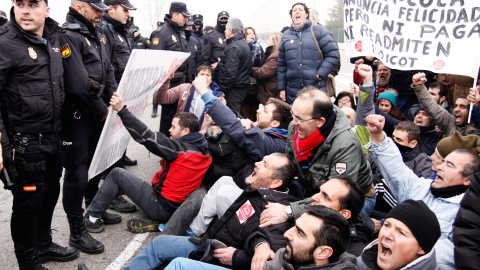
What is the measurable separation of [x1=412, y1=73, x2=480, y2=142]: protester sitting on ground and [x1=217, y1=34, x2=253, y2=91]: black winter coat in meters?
3.18

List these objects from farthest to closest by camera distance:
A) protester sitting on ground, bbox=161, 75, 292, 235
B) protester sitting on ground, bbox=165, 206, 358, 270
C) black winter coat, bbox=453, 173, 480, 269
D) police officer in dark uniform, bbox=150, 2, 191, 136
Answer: police officer in dark uniform, bbox=150, 2, 191, 136 < protester sitting on ground, bbox=161, 75, 292, 235 < protester sitting on ground, bbox=165, 206, 358, 270 < black winter coat, bbox=453, 173, 480, 269

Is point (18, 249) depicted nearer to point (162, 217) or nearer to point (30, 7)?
A: point (162, 217)

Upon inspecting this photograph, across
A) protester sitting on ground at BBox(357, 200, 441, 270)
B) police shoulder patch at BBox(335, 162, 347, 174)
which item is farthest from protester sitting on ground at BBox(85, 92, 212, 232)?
protester sitting on ground at BBox(357, 200, 441, 270)

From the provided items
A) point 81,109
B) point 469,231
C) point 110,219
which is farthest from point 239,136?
point 469,231

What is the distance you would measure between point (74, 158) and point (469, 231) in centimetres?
291

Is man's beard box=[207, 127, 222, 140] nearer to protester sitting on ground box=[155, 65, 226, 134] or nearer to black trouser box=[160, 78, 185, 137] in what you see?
protester sitting on ground box=[155, 65, 226, 134]

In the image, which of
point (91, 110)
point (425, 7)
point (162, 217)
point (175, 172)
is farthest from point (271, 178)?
point (425, 7)

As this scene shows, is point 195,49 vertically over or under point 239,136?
over

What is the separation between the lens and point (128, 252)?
3.54 metres

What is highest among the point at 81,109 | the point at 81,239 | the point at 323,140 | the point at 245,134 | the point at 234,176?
the point at 81,109

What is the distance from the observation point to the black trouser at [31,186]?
2.80m

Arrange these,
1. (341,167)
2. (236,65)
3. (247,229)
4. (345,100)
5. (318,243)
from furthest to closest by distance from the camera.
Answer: (236,65), (345,100), (341,167), (247,229), (318,243)

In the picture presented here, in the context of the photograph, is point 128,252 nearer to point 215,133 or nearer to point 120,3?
point 215,133

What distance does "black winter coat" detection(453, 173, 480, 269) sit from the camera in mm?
2104
